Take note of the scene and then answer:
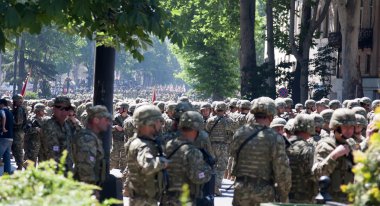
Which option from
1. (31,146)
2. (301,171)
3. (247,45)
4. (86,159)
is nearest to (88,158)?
(86,159)

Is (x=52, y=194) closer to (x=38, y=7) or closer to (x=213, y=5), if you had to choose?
(x=38, y=7)

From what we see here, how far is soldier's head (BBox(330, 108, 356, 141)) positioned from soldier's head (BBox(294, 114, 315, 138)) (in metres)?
1.01

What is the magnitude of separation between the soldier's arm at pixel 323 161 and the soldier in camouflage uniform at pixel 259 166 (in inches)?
14.6

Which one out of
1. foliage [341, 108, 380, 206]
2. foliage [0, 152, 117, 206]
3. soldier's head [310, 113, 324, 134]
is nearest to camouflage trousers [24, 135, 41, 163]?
soldier's head [310, 113, 324, 134]

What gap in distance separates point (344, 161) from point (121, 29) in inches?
184

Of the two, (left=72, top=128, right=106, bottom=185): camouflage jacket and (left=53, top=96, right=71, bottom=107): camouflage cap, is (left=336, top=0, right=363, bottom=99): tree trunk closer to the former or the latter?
(left=53, top=96, right=71, bottom=107): camouflage cap

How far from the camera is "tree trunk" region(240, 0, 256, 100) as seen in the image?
4625 cm

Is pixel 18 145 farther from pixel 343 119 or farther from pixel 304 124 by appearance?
pixel 343 119

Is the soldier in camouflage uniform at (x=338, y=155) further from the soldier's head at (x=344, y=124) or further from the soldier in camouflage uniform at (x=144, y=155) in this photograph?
the soldier in camouflage uniform at (x=144, y=155)

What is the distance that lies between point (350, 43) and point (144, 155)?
1204 inches

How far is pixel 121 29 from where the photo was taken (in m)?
15.7

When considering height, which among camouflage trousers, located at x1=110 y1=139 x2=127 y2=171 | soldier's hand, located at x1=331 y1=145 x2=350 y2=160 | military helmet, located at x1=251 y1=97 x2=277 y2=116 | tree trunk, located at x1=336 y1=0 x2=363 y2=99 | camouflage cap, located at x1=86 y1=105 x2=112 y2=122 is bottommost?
camouflage trousers, located at x1=110 y1=139 x2=127 y2=171

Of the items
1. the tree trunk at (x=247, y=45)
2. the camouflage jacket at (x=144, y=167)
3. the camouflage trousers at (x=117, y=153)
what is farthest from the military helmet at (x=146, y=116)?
the tree trunk at (x=247, y=45)

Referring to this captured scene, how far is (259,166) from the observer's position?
12.7m
